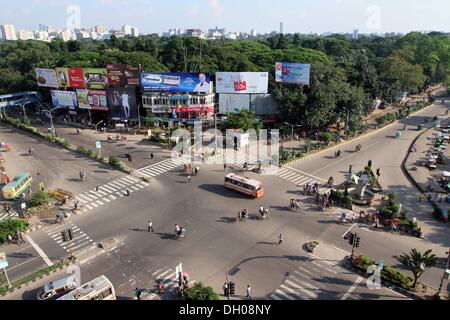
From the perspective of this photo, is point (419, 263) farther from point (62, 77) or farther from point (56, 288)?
point (62, 77)

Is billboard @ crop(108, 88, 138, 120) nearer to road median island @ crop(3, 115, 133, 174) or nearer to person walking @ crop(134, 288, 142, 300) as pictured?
road median island @ crop(3, 115, 133, 174)

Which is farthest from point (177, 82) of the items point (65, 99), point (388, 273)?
point (388, 273)

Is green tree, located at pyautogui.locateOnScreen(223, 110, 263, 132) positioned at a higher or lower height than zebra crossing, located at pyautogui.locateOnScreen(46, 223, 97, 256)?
higher

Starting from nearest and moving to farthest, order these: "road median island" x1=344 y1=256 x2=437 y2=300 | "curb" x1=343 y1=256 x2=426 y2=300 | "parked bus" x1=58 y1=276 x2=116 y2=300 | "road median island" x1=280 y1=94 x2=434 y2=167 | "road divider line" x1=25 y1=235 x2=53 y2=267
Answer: "parked bus" x1=58 y1=276 x2=116 y2=300
"curb" x1=343 y1=256 x2=426 y2=300
"road median island" x1=344 y1=256 x2=437 y2=300
"road divider line" x1=25 y1=235 x2=53 y2=267
"road median island" x1=280 y1=94 x2=434 y2=167

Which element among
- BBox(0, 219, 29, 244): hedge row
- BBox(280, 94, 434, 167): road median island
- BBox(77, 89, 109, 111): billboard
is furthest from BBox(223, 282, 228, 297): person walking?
BBox(77, 89, 109, 111): billboard

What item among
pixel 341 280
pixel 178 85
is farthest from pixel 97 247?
pixel 178 85
